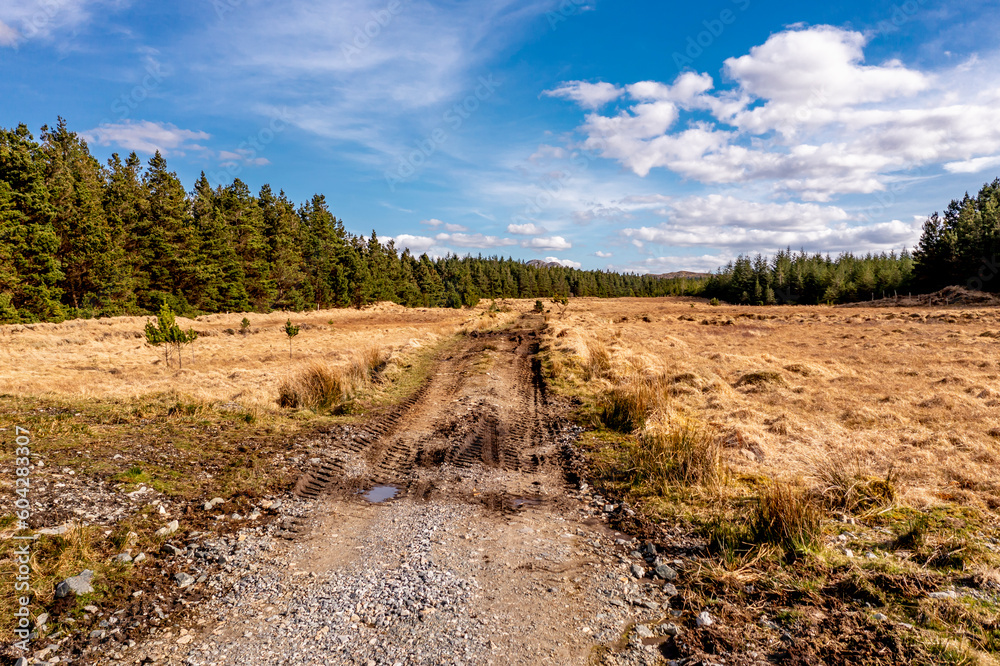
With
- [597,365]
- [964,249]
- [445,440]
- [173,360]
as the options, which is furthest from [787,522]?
[964,249]

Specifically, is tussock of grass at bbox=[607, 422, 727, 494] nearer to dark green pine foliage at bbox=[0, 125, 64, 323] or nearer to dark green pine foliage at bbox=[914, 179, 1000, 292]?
dark green pine foliage at bbox=[0, 125, 64, 323]

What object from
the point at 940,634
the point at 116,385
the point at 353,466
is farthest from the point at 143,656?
the point at 116,385

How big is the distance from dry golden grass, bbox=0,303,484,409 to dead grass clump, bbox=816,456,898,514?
12049 millimetres

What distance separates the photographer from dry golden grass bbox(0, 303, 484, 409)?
42.3ft

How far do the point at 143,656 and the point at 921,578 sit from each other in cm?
721

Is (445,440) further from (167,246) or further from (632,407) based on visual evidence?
(167,246)

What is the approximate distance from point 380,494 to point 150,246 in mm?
49243

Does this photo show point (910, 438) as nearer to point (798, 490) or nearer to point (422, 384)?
point (798, 490)

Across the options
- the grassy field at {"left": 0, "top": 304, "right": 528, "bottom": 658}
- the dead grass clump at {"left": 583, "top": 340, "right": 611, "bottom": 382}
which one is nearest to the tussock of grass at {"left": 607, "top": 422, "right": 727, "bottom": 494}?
the grassy field at {"left": 0, "top": 304, "right": 528, "bottom": 658}

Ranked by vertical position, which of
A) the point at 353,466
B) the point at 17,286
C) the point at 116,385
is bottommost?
the point at 353,466

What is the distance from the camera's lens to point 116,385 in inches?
545

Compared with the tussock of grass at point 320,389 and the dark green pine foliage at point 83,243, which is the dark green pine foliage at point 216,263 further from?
the tussock of grass at point 320,389

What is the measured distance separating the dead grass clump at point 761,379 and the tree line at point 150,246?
150ft

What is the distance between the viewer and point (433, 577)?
504cm
